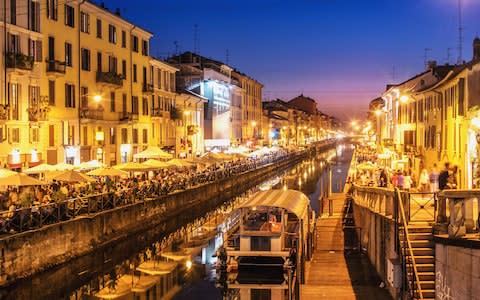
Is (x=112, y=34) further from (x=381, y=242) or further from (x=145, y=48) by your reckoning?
(x=381, y=242)

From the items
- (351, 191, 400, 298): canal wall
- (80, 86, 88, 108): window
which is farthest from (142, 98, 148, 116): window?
(351, 191, 400, 298): canal wall

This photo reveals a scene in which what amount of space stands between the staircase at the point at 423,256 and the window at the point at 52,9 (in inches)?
1345

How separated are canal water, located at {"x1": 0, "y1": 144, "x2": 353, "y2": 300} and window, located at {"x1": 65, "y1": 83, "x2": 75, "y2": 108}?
13.7m

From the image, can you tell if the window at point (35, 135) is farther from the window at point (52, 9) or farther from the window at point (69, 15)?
the window at point (69, 15)

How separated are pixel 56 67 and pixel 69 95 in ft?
12.5

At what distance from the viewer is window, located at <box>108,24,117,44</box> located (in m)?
55.6

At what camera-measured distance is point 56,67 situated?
44125 millimetres

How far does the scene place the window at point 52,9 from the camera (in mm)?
44031

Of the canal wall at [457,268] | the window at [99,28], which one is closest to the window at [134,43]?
the window at [99,28]

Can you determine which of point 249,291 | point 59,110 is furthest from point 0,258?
point 59,110

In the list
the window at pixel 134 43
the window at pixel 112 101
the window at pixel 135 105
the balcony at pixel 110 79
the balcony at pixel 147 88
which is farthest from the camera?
the balcony at pixel 147 88

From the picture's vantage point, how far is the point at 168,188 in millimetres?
44781

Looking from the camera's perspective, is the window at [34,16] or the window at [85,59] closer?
the window at [34,16]

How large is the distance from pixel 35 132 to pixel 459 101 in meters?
26.8
